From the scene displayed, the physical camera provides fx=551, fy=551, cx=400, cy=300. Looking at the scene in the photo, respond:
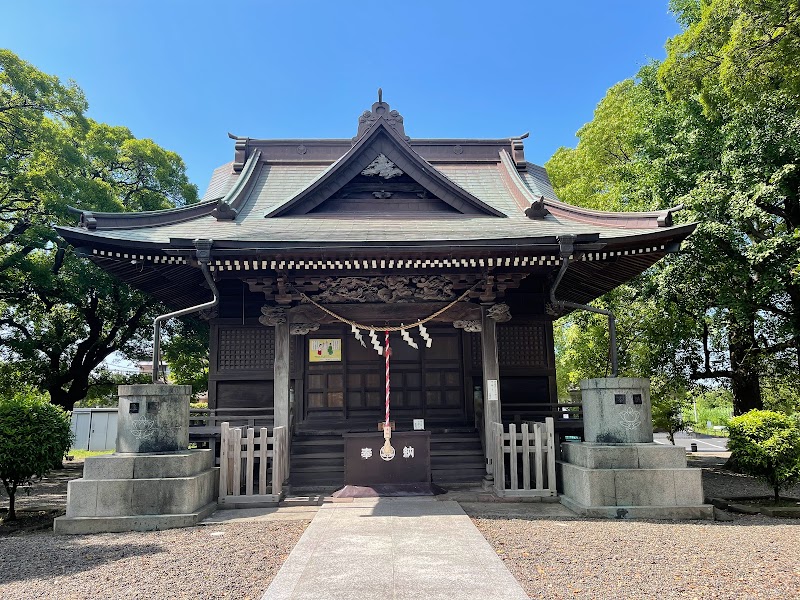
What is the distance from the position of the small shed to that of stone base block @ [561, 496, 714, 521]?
2449 cm

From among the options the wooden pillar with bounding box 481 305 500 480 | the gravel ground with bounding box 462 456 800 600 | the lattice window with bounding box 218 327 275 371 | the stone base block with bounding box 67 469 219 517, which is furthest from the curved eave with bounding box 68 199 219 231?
the gravel ground with bounding box 462 456 800 600

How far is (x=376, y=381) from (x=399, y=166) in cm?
482

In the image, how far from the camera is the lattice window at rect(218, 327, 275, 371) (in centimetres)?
1151

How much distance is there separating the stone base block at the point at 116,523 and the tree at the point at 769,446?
840 centimetres

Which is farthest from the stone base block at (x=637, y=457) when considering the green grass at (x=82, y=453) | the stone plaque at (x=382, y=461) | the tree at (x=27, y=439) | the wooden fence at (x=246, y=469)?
the green grass at (x=82, y=453)

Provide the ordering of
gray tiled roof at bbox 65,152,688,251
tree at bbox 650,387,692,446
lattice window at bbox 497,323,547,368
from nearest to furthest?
gray tiled roof at bbox 65,152,688,251 → lattice window at bbox 497,323,547,368 → tree at bbox 650,387,692,446

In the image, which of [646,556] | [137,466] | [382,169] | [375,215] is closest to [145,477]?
[137,466]

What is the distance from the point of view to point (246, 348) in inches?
456

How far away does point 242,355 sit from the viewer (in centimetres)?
1155

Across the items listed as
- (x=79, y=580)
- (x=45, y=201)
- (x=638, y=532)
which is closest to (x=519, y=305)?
(x=638, y=532)

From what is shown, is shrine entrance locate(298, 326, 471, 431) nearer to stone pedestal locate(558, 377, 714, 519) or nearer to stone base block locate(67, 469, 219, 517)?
stone pedestal locate(558, 377, 714, 519)

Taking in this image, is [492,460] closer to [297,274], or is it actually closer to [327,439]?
[327,439]

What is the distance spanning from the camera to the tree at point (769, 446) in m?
8.39

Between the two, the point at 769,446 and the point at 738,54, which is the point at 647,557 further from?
the point at 738,54
